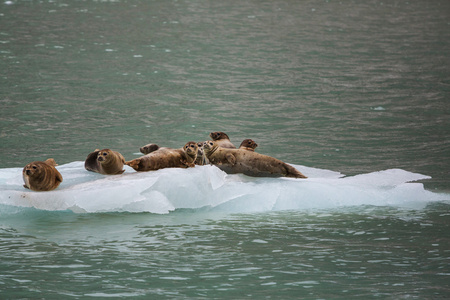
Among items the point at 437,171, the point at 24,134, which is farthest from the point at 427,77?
the point at 24,134

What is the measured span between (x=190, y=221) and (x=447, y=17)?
61.7 feet

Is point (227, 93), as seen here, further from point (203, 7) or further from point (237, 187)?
point (203, 7)

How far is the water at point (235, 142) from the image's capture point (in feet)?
15.0

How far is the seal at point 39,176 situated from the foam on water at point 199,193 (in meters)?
0.08

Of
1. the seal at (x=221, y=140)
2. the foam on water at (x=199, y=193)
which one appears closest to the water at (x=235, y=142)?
the foam on water at (x=199, y=193)

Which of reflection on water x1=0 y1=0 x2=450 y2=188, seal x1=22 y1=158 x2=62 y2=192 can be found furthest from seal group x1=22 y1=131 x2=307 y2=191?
reflection on water x1=0 y1=0 x2=450 y2=188

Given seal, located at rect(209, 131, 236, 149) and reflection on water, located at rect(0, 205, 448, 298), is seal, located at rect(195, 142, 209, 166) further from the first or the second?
reflection on water, located at rect(0, 205, 448, 298)

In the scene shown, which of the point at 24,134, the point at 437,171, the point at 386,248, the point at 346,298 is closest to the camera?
the point at 346,298

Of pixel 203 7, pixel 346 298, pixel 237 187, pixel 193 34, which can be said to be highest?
pixel 203 7

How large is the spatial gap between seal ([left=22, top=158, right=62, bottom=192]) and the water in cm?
10

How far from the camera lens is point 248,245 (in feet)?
16.6

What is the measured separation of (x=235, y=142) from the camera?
9.10 metres

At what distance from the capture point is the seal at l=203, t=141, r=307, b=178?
6.08 m

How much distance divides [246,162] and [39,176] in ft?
4.99
